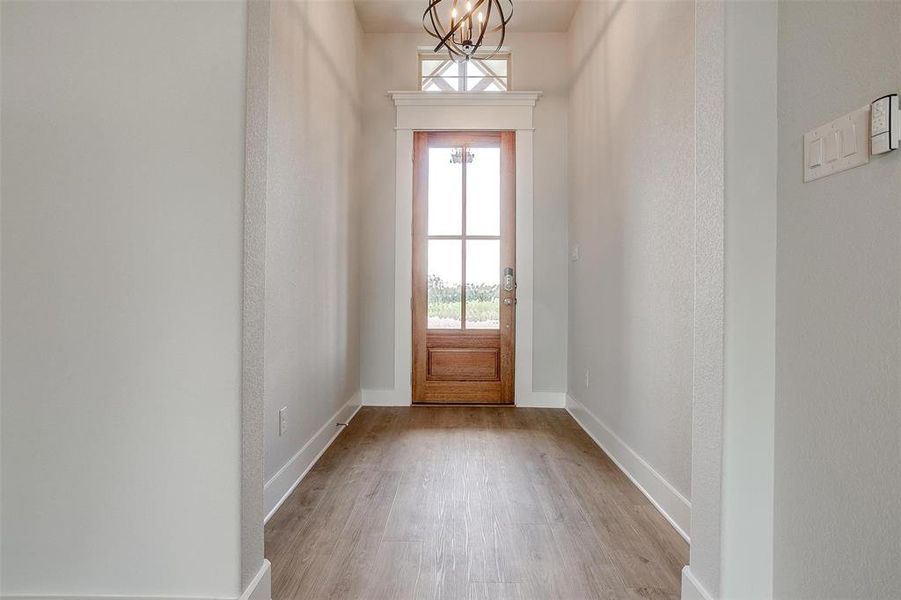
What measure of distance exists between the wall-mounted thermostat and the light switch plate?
19 mm

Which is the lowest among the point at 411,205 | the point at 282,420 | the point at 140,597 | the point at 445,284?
the point at 140,597

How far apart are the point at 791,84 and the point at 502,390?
3282 mm

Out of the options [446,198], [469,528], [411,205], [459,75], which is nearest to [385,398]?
[411,205]

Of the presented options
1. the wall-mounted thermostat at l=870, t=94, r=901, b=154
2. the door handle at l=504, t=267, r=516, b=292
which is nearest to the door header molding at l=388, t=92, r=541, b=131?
the door handle at l=504, t=267, r=516, b=292

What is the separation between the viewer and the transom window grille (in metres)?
4.31

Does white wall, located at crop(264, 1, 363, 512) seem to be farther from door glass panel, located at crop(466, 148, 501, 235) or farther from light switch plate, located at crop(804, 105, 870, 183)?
light switch plate, located at crop(804, 105, 870, 183)

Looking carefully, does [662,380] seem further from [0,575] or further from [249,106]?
[0,575]

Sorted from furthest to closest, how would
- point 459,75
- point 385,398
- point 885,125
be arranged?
point 459,75 < point 385,398 < point 885,125

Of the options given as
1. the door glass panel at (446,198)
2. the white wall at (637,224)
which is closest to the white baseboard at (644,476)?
the white wall at (637,224)

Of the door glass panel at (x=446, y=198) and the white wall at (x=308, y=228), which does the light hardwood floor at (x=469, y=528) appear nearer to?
the white wall at (x=308, y=228)

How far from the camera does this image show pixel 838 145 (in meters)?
1.08

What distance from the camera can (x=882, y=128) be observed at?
958 mm

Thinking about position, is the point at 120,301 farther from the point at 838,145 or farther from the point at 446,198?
the point at 446,198

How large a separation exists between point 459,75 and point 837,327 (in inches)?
151
